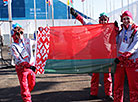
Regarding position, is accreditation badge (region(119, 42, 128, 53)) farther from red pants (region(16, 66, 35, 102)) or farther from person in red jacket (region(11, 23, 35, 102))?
red pants (region(16, 66, 35, 102))

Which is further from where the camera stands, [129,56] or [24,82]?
[24,82]

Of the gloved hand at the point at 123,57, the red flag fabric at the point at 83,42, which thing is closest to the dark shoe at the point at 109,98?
the red flag fabric at the point at 83,42

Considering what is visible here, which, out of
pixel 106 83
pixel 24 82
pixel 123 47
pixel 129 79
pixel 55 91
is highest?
pixel 123 47

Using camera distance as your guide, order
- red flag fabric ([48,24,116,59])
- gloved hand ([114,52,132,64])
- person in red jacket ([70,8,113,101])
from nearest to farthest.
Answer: gloved hand ([114,52,132,64]) < red flag fabric ([48,24,116,59]) < person in red jacket ([70,8,113,101])

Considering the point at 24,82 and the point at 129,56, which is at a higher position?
the point at 129,56

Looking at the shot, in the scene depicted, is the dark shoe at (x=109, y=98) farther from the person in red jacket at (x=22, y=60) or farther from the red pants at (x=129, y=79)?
the person in red jacket at (x=22, y=60)

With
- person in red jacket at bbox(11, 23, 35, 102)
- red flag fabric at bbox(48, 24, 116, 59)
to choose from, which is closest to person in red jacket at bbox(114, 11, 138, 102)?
red flag fabric at bbox(48, 24, 116, 59)

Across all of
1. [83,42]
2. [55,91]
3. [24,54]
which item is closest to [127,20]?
[83,42]

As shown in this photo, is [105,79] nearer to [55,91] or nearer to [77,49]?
[77,49]

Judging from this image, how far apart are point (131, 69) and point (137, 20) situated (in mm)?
6054

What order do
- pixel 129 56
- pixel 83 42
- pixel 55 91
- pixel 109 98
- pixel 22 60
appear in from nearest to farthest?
1. pixel 129 56
2. pixel 22 60
3. pixel 83 42
4. pixel 109 98
5. pixel 55 91

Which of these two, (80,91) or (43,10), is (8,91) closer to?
(80,91)

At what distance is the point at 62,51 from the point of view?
12.2ft

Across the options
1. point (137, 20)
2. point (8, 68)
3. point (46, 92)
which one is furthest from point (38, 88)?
point (137, 20)
